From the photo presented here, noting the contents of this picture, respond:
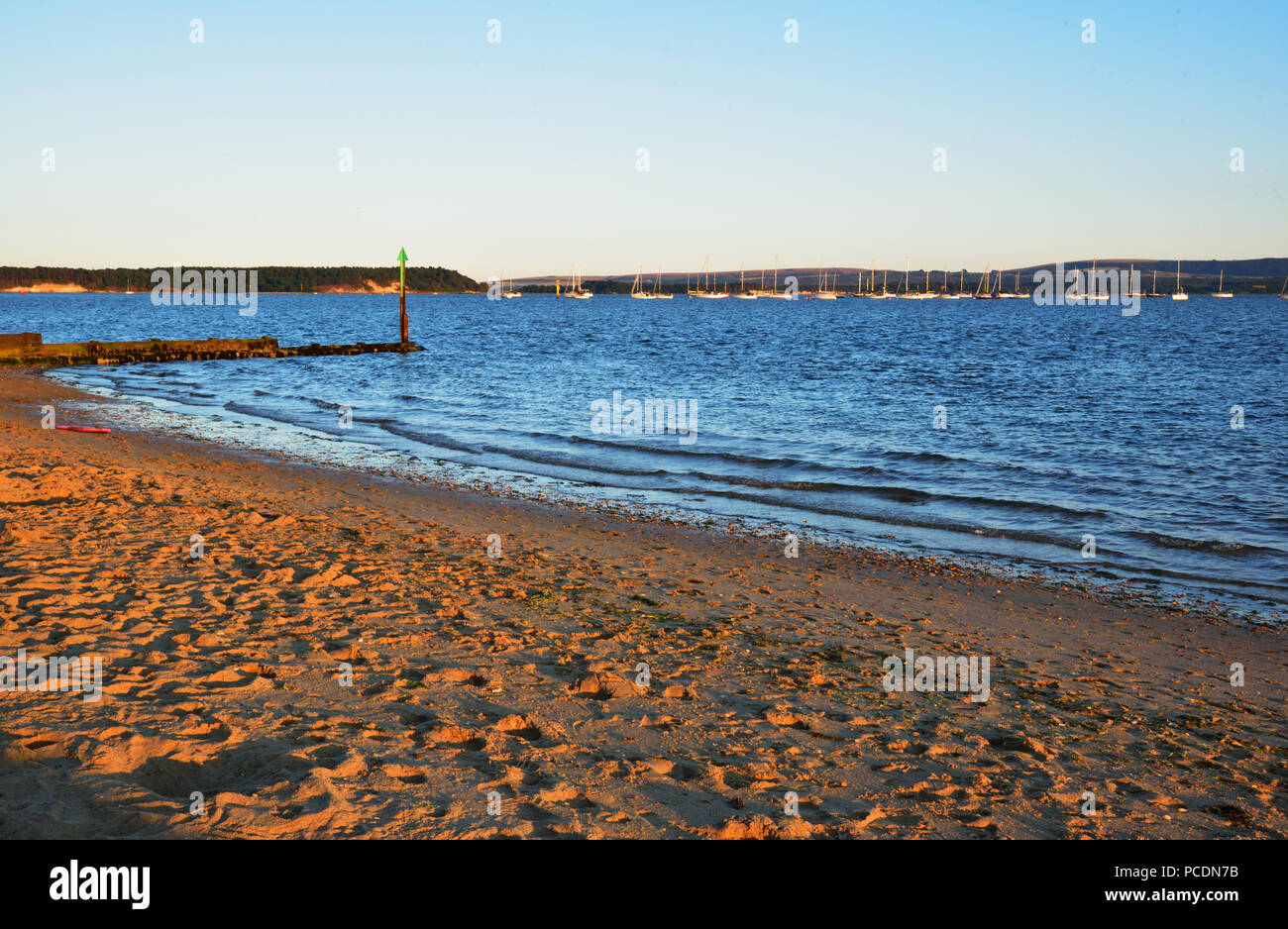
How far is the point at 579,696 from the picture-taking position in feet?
21.3

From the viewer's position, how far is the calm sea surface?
14.4m

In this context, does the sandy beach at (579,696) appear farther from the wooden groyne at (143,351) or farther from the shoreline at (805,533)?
the wooden groyne at (143,351)

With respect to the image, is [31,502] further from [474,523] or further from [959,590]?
A: [959,590]

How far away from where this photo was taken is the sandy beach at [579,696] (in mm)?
4793

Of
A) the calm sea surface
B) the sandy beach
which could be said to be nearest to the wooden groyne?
the calm sea surface

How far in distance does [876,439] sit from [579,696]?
19.0 metres

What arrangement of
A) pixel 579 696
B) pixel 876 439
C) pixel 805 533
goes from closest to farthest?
1. pixel 579 696
2. pixel 805 533
3. pixel 876 439

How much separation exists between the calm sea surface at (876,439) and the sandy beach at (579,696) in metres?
3.73

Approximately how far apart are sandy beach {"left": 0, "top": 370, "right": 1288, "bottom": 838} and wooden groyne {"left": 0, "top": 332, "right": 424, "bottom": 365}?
3414 cm

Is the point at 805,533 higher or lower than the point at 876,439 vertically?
lower

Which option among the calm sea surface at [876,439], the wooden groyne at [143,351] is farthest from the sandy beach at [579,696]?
the wooden groyne at [143,351]

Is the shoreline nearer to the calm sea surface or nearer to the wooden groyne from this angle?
the calm sea surface

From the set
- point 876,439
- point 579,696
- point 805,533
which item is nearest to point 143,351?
point 876,439

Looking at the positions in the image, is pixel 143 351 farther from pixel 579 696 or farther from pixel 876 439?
pixel 579 696
